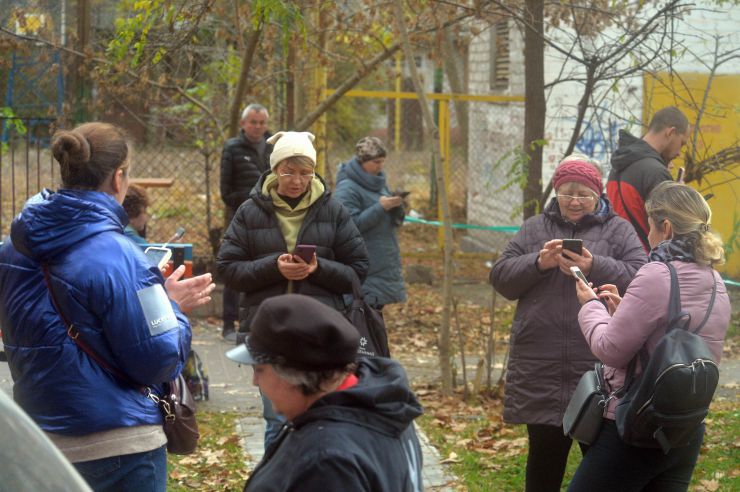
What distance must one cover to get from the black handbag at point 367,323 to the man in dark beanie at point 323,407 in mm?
2717

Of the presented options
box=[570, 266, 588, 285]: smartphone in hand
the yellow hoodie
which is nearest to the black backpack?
box=[570, 266, 588, 285]: smartphone in hand

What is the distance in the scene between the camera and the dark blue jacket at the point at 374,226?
8211 millimetres

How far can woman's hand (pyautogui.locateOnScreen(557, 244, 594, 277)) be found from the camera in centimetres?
509

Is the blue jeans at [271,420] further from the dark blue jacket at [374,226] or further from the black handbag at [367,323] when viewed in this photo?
the dark blue jacket at [374,226]

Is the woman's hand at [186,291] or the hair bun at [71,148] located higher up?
the hair bun at [71,148]

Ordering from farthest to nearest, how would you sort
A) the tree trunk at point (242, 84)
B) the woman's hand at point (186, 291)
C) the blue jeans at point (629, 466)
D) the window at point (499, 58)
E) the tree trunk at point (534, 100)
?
1. the window at point (499, 58)
2. the tree trunk at point (242, 84)
3. the tree trunk at point (534, 100)
4. the blue jeans at point (629, 466)
5. the woman's hand at point (186, 291)

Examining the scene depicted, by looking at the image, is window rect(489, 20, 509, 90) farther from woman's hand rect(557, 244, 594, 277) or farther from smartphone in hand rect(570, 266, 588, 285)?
smartphone in hand rect(570, 266, 588, 285)

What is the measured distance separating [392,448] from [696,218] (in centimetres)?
208

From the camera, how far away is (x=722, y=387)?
8664mm

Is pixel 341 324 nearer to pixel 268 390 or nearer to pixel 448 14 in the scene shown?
pixel 268 390

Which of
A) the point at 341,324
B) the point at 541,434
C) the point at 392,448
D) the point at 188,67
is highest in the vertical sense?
the point at 188,67

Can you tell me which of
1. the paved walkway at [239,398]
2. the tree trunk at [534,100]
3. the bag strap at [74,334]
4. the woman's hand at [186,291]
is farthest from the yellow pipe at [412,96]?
the bag strap at [74,334]

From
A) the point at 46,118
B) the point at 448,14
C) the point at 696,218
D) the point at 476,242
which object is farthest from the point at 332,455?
the point at 476,242

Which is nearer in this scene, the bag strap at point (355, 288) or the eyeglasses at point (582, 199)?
the eyeglasses at point (582, 199)
